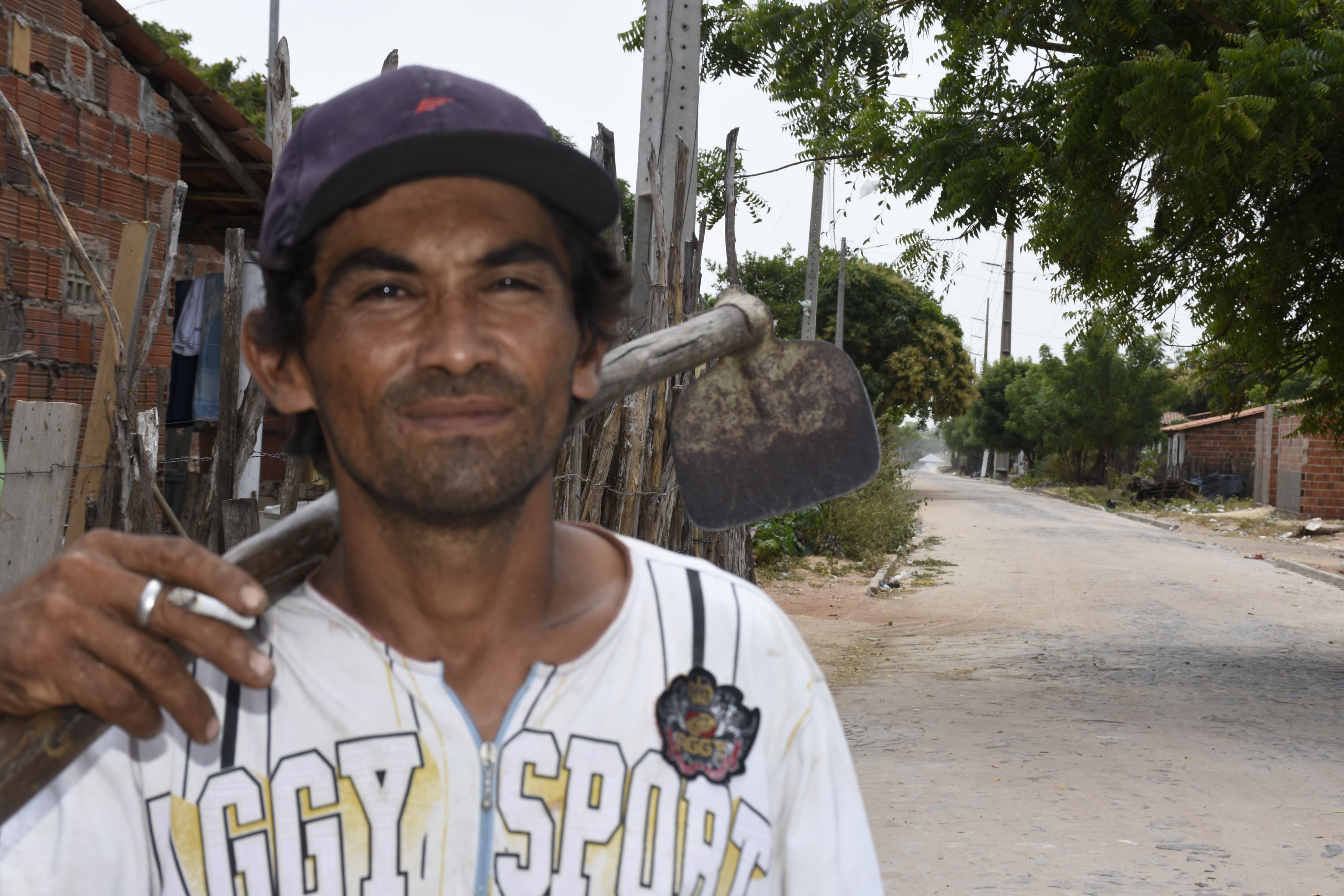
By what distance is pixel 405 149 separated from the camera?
1257 mm

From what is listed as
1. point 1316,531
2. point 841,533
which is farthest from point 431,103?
point 1316,531

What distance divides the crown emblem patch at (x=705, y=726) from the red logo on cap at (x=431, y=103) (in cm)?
71

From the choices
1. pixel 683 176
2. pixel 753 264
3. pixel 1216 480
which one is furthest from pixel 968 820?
pixel 1216 480

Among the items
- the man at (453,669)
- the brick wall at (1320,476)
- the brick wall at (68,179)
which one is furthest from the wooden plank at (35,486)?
the brick wall at (1320,476)

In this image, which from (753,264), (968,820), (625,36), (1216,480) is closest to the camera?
(968,820)

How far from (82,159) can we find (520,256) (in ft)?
18.7

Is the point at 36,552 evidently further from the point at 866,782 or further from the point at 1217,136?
the point at 1217,136

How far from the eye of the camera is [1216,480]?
35344 mm

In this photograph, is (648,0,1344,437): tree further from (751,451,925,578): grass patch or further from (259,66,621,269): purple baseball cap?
(751,451,925,578): grass patch

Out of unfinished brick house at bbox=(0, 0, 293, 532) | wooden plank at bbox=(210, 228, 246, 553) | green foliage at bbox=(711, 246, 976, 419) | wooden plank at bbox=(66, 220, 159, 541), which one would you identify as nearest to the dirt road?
wooden plank at bbox=(210, 228, 246, 553)

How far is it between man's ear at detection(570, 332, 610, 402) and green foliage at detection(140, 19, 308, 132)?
1789 cm

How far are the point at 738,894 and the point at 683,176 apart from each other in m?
4.53

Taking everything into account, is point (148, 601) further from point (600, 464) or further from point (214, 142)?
point (214, 142)

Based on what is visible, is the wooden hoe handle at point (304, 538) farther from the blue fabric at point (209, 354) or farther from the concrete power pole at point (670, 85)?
the blue fabric at point (209, 354)
